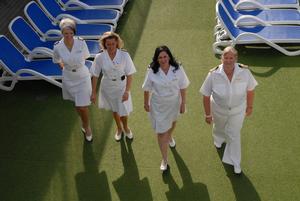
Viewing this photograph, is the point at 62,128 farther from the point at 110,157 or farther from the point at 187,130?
the point at 187,130

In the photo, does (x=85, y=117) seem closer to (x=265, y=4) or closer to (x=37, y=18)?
(x=37, y=18)

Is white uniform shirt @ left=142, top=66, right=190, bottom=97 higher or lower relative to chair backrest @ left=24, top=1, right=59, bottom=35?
lower

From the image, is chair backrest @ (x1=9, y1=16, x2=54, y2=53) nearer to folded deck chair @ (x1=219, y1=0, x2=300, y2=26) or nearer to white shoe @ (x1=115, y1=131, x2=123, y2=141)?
white shoe @ (x1=115, y1=131, x2=123, y2=141)

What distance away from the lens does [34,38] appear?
795 cm

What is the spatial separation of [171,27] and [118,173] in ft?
13.3

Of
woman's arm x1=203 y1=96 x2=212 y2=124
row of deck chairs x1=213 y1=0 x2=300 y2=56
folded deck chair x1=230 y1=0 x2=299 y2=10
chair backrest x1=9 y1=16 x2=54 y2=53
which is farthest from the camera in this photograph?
folded deck chair x1=230 y1=0 x2=299 y2=10

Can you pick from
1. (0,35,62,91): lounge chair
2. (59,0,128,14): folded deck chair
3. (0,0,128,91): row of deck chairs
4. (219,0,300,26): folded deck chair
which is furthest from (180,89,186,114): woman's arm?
(59,0,128,14): folded deck chair

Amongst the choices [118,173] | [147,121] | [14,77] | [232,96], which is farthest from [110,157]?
[14,77]

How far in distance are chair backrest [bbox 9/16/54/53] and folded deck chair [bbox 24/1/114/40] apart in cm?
18

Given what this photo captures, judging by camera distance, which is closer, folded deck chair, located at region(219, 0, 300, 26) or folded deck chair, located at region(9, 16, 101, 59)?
folded deck chair, located at region(9, 16, 101, 59)

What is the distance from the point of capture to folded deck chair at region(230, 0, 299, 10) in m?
8.17

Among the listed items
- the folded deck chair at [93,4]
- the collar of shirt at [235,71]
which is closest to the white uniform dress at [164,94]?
the collar of shirt at [235,71]

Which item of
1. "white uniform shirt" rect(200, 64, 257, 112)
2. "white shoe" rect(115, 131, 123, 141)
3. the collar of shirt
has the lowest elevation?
"white shoe" rect(115, 131, 123, 141)

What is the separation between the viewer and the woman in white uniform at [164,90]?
4734 millimetres
